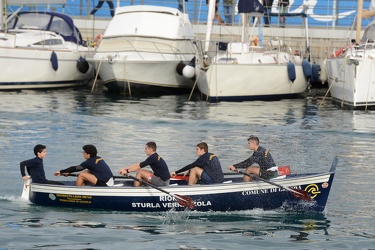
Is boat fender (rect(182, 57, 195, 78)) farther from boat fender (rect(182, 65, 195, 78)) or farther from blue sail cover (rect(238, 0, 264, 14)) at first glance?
blue sail cover (rect(238, 0, 264, 14))

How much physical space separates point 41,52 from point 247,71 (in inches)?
341

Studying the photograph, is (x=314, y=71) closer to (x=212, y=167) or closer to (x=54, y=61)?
(x=54, y=61)

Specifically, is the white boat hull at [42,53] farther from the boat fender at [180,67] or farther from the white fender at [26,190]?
the white fender at [26,190]

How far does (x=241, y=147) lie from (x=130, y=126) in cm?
492

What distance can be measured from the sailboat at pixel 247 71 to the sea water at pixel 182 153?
598mm

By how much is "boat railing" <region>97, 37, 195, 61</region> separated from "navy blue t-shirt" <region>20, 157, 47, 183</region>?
1957cm

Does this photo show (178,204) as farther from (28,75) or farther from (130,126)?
(28,75)

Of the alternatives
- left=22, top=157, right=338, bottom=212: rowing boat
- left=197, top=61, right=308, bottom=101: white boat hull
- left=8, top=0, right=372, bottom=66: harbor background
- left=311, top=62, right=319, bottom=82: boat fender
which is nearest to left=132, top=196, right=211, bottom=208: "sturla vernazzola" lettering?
left=22, top=157, right=338, bottom=212: rowing boat

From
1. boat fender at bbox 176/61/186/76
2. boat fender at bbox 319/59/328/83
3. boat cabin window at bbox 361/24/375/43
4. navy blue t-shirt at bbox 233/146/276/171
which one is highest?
boat cabin window at bbox 361/24/375/43

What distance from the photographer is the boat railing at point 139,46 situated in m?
38.8

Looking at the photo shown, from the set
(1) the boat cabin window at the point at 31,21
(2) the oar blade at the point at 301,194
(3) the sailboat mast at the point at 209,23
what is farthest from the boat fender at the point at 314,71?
(2) the oar blade at the point at 301,194

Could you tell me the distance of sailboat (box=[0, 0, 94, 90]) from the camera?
128 ft

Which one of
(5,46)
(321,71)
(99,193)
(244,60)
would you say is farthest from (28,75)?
(99,193)

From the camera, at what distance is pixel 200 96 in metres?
39.3
